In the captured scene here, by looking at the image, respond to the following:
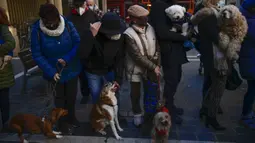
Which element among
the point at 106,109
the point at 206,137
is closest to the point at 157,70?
the point at 106,109

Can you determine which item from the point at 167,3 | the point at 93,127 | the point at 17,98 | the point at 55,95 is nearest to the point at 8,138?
the point at 55,95

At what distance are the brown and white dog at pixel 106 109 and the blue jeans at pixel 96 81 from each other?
0.23 meters

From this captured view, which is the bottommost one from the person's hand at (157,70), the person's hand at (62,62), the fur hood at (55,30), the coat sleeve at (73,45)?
the person's hand at (157,70)

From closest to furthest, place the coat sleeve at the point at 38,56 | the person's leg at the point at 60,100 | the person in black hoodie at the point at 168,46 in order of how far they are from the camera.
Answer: the coat sleeve at the point at 38,56 → the person in black hoodie at the point at 168,46 → the person's leg at the point at 60,100

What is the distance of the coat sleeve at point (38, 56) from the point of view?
11.1 ft

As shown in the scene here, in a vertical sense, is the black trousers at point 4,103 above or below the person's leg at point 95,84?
below

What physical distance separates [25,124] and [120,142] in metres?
1.33

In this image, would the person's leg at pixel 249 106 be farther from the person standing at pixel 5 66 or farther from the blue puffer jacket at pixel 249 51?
the person standing at pixel 5 66

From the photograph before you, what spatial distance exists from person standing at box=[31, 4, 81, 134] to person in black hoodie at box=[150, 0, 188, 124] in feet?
3.80

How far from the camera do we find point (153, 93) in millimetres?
3646

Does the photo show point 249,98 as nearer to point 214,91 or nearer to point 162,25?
point 214,91

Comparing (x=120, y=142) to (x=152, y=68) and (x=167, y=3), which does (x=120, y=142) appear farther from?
(x=167, y=3)

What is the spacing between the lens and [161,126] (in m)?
3.15

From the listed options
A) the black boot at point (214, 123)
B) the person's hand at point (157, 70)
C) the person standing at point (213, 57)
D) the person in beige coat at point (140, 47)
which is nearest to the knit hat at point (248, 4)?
the person standing at point (213, 57)
